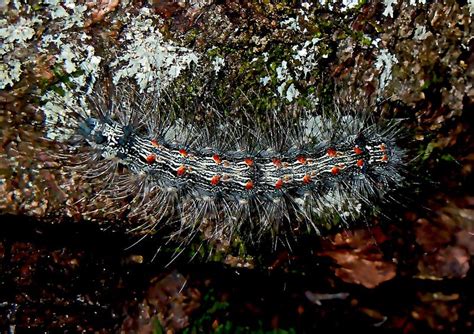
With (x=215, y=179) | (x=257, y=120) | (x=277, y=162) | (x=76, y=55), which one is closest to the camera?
(x=76, y=55)

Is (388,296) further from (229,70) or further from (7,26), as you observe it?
(7,26)

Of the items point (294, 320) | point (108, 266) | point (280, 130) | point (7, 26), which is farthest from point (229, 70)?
point (294, 320)

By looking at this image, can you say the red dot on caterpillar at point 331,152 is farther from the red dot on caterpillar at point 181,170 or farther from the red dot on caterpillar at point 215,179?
the red dot on caterpillar at point 181,170

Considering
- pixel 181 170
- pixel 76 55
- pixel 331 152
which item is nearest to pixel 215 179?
pixel 181 170

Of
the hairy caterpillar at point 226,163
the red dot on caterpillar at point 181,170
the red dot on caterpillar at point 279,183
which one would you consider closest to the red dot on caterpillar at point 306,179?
the hairy caterpillar at point 226,163

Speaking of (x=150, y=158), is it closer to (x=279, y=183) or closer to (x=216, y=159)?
(x=216, y=159)

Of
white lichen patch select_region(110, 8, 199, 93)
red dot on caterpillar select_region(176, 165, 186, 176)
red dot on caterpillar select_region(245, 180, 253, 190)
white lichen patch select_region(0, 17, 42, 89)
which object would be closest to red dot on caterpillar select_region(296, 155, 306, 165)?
red dot on caterpillar select_region(245, 180, 253, 190)
